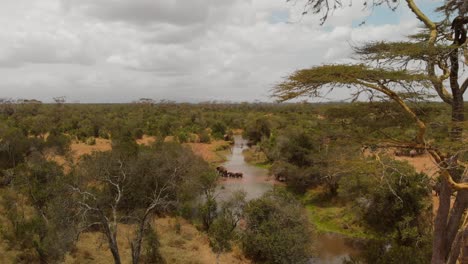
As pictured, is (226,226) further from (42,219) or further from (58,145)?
(58,145)

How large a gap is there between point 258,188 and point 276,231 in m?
14.4

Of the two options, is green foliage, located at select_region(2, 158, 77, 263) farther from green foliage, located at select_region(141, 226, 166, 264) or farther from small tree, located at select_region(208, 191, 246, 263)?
small tree, located at select_region(208, 191, 246, 263)

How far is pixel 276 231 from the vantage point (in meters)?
16.8

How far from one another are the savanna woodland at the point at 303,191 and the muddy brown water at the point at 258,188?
0.15 metres

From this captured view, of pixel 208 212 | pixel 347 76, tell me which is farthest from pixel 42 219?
pixel 347 76

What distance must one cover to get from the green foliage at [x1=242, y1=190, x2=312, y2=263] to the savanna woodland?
6cm

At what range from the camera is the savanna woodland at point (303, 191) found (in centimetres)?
722

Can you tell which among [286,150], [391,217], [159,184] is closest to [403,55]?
[391,217]

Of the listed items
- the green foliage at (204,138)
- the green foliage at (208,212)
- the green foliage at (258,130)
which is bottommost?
the green foliage at (208,212)

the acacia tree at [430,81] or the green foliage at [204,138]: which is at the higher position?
the acacia tree at [430,81]

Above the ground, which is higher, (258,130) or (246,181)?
(258,130)

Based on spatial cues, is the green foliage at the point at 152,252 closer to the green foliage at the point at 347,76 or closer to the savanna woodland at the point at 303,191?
the savanna woodland at the point at 303,191

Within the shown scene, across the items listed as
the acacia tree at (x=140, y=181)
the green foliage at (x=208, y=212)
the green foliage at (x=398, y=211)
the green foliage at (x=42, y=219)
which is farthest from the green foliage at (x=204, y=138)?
the green foliage at (x=398, y=211)

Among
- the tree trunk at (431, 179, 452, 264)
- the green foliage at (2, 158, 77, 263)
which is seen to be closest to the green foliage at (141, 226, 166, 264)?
the green foliage at (2, 158, 77, 263)
